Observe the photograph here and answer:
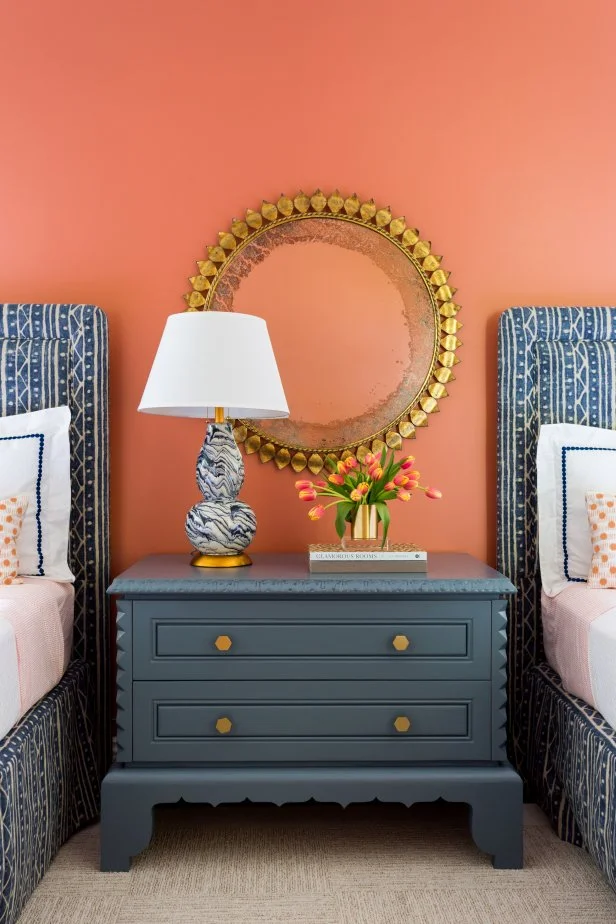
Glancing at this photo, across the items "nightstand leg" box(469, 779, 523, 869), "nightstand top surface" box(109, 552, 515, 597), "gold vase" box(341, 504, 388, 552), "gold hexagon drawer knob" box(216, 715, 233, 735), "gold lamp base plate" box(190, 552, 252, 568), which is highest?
"gold vase" box(341, 504, 388, 552)

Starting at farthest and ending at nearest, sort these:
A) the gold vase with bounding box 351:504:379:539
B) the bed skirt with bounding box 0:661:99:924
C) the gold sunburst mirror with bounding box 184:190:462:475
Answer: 1. the gold sunburst mirror with bounding box 184:190:462:475
2. the gold vase with bounding box 351:504:379:539
3. the bed skirt with bounding box 0:661:99:924

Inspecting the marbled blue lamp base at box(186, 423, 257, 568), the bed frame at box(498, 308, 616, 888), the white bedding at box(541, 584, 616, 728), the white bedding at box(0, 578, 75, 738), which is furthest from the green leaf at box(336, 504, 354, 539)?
the white bedding at box(0, 578, 75, 738)

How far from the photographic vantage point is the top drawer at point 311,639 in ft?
6.17

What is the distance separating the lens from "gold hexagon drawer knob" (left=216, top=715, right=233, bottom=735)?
187 cm

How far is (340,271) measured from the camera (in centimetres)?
240

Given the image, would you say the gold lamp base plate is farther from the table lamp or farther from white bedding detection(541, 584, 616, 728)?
white bedding detection(541, 584, 616, 728)

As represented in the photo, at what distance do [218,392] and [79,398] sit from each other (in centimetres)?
61

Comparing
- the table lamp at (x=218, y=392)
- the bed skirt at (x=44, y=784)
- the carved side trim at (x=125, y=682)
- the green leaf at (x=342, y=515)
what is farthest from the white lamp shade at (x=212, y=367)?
the bed skirt at (x=44, y=784)

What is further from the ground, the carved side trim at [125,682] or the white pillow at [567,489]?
the white pillow at [567,489]

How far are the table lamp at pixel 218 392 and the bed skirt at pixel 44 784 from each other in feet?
1.78

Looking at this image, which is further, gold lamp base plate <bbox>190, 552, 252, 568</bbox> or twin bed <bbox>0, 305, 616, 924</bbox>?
twin bed <bbox>0, 305, 616, 924</bbox>

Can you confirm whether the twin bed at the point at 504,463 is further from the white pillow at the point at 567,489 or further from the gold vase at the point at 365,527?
the gold vase at the point at 365,527

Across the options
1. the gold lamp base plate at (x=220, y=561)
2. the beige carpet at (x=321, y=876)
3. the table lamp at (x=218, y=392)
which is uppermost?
the table lamp at (x=218, y=392)

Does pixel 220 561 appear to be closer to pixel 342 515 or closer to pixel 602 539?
pixel 342 515
